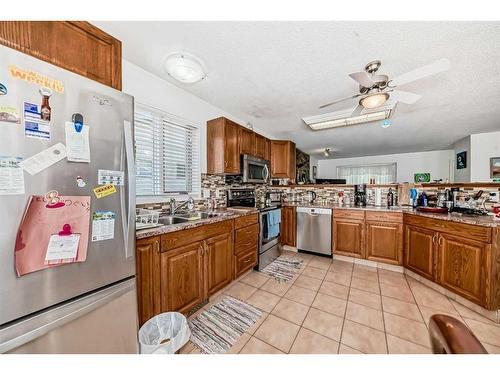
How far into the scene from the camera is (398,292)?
7.00 ft

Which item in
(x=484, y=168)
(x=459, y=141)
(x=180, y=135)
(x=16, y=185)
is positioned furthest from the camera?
(x=459, y=141)

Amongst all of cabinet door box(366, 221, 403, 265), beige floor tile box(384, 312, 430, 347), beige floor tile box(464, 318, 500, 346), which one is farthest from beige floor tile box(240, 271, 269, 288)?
beige floor tile box(464, 318, 500, 346)

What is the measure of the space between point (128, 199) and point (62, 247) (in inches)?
13.4

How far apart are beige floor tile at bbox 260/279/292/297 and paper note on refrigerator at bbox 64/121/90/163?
2.11 meters

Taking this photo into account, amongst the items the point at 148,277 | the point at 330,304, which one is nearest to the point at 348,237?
the point at 330,304

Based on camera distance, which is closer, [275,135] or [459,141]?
[275,135]

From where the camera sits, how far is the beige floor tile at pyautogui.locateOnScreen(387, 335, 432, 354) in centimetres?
136

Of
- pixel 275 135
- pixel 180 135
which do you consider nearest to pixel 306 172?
pixel 275 135

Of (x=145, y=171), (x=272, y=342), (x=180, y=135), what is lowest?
(x=272, y=342)

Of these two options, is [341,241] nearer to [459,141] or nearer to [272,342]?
[272,342]

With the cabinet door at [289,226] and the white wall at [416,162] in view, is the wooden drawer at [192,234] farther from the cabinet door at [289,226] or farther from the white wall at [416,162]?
the white wall at [416,162]

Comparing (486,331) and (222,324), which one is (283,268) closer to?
(222,324)
